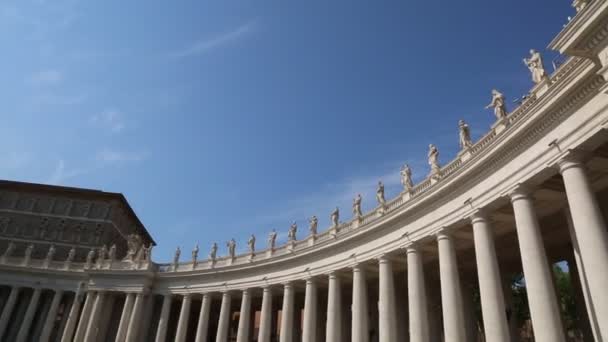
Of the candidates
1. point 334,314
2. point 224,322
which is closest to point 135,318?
point 224,322

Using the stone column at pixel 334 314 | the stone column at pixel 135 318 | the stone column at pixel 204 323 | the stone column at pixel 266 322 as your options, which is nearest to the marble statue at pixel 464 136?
the stone column at pixel 334 314

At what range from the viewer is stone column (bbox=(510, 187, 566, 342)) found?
67.8 feet

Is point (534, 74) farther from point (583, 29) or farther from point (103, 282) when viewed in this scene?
point (103, 282)

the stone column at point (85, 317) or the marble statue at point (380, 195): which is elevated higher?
the marble statue at point (380, 195)

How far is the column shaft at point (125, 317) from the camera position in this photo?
6325 cm

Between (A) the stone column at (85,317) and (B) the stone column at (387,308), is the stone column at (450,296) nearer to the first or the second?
(B) the stone column at (387,308)

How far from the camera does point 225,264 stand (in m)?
63.2

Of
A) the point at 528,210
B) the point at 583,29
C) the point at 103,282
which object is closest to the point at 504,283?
the point at 528,210

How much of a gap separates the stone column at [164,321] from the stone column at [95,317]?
31.2 ft

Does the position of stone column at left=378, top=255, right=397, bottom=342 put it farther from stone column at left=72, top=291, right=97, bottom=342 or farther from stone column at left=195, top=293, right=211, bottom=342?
stone column at left=72, top=291, right=97, bottom=342

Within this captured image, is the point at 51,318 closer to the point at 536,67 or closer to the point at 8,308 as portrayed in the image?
the point at 8,308

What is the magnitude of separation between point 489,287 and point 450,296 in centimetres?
391

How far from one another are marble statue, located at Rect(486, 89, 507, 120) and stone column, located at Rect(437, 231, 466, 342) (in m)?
9.22

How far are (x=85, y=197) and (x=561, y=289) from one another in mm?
93423
